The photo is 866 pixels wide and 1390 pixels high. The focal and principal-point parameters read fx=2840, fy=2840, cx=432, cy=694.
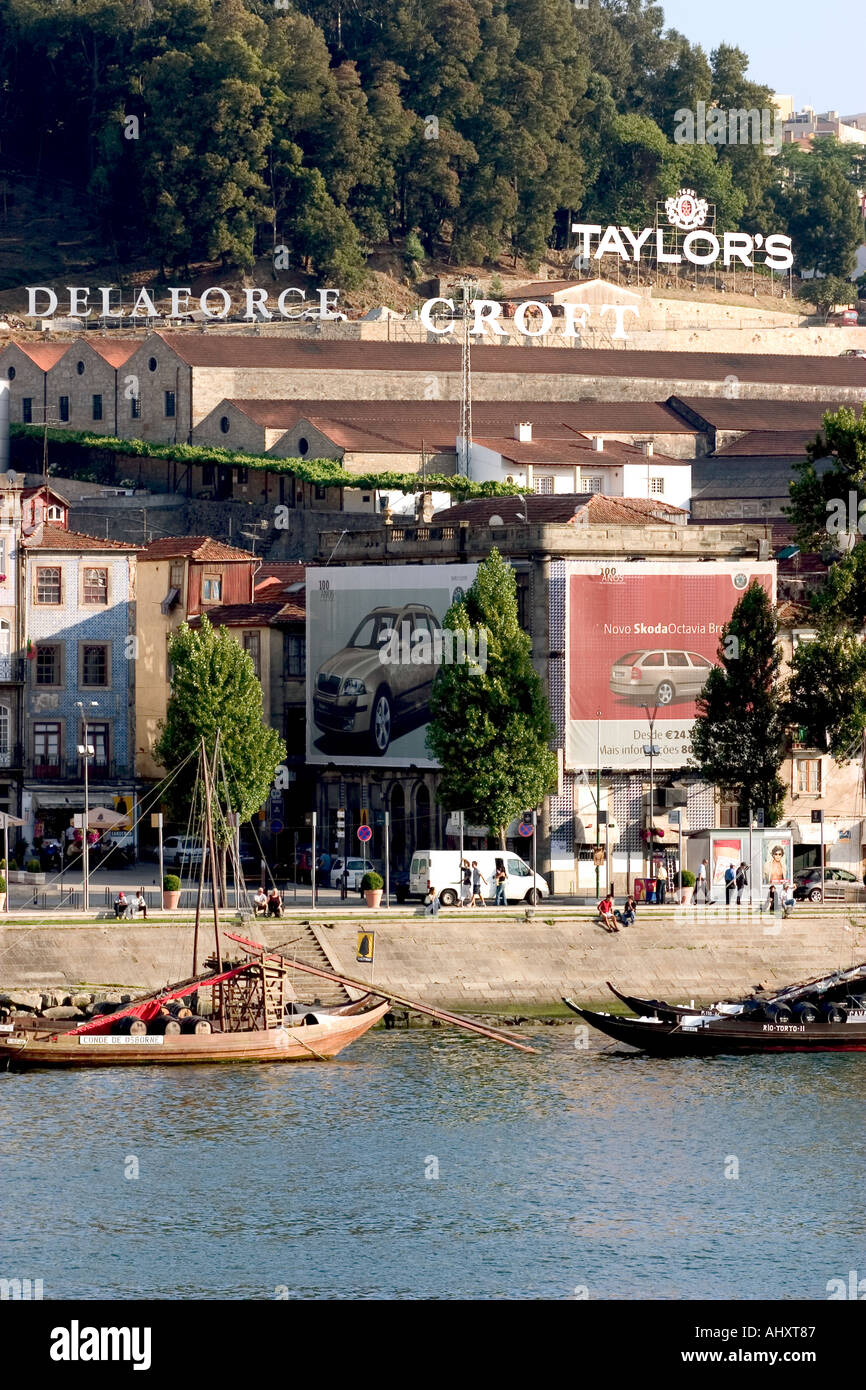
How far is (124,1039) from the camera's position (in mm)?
68500

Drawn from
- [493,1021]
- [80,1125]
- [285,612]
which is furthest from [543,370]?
[80,1125]

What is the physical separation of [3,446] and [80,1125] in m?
95.5

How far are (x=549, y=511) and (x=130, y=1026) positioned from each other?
35.2 meters

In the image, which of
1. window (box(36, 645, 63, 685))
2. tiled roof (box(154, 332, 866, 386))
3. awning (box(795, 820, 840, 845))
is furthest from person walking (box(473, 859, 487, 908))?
tiled roof (box(154, 332, 866, 386))

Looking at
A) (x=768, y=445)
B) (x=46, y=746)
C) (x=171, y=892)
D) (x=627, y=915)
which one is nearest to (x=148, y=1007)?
(x=171, y=892)

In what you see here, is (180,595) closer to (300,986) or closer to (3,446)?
(300,986)

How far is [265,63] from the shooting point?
638ft

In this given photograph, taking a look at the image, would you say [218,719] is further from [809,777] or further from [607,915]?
[809,777]

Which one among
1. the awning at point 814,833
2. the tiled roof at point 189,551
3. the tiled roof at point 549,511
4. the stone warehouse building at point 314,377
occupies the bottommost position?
the awning at point 814,833

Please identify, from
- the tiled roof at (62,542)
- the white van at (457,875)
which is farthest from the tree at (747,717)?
the tiled roof at (62,542)

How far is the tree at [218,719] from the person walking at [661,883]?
530 inches

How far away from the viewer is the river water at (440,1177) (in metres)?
50.7

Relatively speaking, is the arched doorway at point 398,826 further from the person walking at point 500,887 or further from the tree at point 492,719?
the person walking at point 500,887

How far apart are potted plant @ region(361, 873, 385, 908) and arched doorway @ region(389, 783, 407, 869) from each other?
11.5 m
